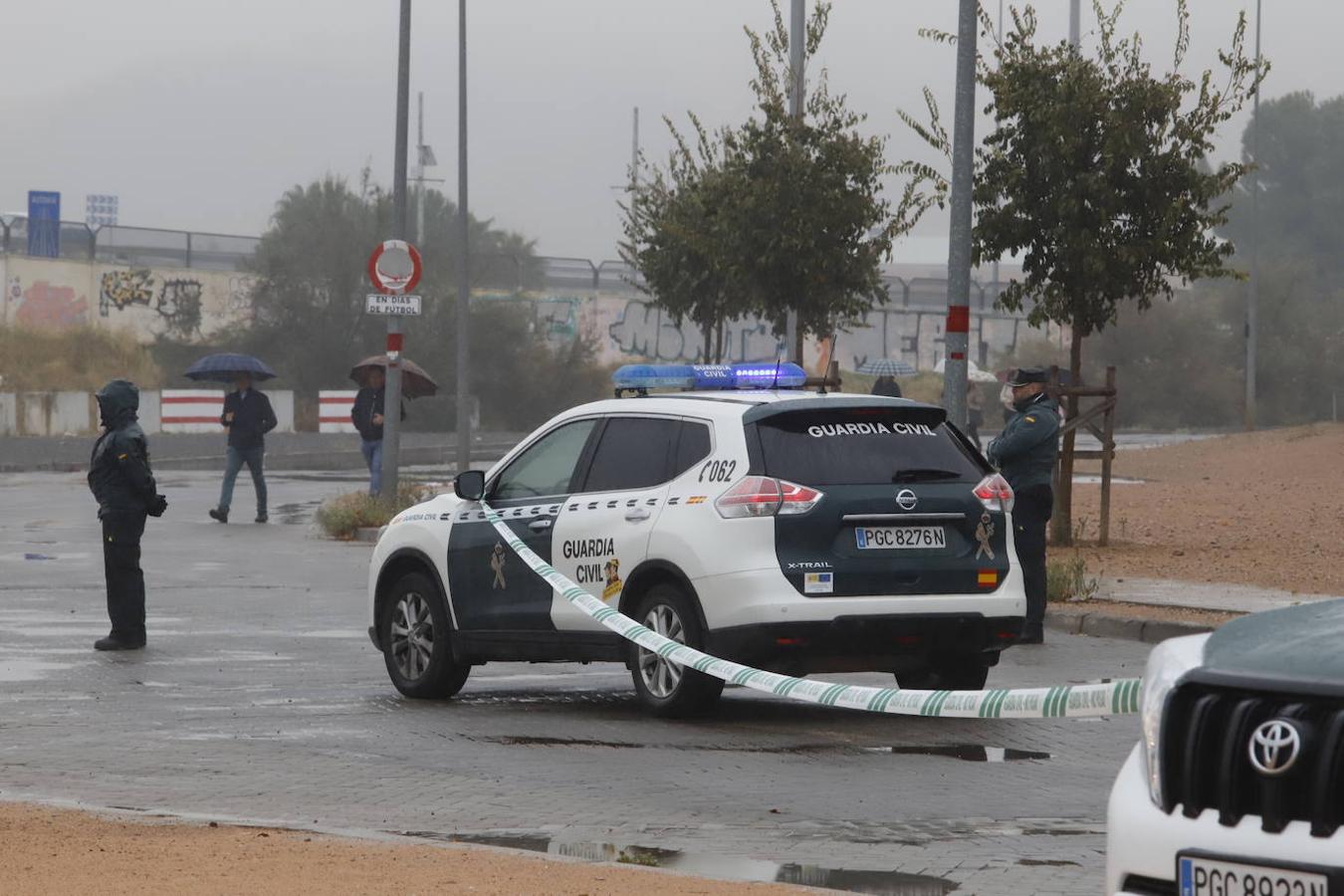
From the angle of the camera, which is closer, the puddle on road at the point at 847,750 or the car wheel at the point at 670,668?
the puddle on road at the point at 847,750

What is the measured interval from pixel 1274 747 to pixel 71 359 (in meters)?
53.9

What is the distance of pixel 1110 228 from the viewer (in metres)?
20.9

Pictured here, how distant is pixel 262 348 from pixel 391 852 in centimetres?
5360

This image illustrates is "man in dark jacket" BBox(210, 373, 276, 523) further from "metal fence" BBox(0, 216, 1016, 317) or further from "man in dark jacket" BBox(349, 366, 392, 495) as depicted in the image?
"metal fence" BBox(0, 216, 1016, 317)

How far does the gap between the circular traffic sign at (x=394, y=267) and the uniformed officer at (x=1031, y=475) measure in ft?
41.0

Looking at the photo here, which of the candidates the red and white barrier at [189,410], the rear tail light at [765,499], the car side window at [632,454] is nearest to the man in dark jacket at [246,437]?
the car side window at [632,454]

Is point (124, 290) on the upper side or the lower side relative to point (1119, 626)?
upper


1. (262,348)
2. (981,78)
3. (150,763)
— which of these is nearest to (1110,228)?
(981,78)

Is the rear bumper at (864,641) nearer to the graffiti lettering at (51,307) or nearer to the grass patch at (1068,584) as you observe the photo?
the grass patch at (1068,584)

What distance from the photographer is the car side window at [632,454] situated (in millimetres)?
11086

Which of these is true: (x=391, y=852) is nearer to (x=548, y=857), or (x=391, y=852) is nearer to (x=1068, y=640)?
(x=548, y=857)

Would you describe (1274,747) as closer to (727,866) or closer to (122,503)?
(727,866)

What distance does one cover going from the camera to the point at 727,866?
7203 mm

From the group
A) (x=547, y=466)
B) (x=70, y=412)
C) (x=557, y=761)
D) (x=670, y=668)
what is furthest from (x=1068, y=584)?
(x=70, y=412)
